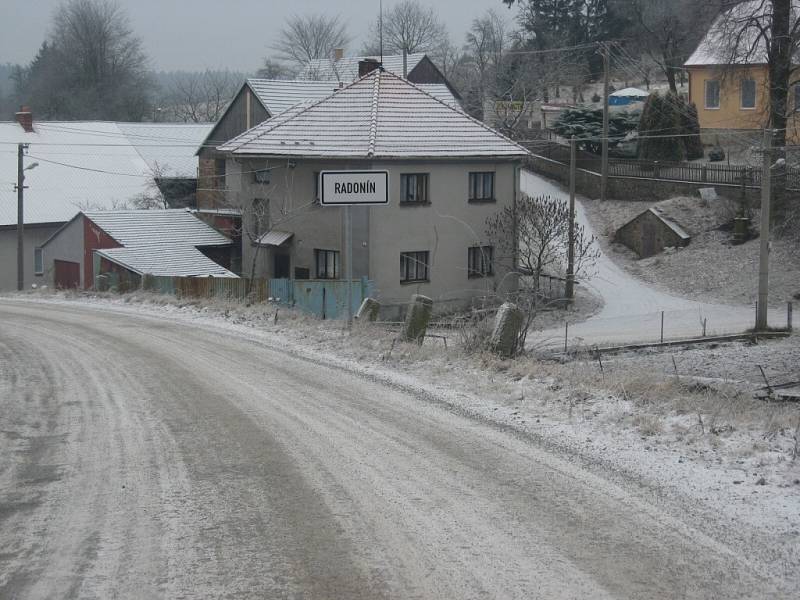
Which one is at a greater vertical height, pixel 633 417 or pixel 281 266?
pixel 281 266

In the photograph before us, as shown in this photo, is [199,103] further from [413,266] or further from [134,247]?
[413,266]

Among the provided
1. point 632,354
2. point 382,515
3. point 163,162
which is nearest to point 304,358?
point 382,515

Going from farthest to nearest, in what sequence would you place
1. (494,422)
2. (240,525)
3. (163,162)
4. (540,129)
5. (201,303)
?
(540,129) → (163,162) → (201,303) → (494,422) → (240,525)

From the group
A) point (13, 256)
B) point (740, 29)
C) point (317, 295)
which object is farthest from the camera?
point (13, 256)

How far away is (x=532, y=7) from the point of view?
8125 cm

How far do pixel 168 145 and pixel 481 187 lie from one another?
31.2 metres

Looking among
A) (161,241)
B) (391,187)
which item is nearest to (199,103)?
(161,241)

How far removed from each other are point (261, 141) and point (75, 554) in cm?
2825

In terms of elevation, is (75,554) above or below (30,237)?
below

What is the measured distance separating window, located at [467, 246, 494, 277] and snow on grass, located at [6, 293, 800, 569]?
62.1 feet

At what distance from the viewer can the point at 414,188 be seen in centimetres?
3325

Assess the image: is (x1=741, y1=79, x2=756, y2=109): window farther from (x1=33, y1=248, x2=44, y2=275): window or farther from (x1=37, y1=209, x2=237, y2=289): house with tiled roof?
(x1=33, y1=248, x2=44, y2=275): window

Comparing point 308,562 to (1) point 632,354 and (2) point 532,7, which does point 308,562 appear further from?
(2) point 532,7

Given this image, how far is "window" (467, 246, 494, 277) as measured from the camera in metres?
34.8
